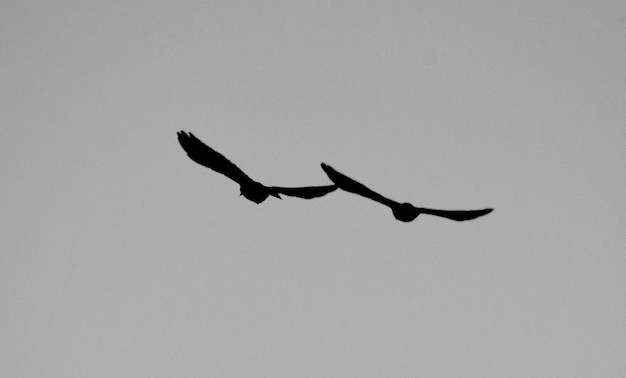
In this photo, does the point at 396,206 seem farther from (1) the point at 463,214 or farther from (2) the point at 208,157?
(2) the point at 208,157

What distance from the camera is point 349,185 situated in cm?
263

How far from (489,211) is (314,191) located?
1.45m

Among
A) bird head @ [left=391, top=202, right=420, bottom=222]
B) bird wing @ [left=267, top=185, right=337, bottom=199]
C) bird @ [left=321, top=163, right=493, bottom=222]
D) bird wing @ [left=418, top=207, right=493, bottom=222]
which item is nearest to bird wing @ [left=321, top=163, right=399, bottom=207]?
bird @ [left=321, top=163, right=493, bottom=222]

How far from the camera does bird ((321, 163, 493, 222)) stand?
2.51 m

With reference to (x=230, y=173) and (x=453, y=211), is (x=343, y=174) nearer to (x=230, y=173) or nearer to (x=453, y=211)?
(x=230, y=173)

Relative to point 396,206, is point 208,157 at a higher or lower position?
higher

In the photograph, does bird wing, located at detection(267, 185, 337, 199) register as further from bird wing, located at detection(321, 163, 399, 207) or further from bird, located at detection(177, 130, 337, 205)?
bird wing, located at detection(321, 163, 399, 207)

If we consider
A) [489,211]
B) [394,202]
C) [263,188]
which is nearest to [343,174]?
[394,202]

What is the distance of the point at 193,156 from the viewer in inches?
116

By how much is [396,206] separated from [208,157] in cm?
128

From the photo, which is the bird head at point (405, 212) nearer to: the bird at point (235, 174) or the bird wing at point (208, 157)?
the bird at point (235, 174)

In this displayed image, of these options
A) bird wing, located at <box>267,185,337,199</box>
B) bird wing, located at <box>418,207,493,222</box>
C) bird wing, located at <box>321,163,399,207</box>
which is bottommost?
bird wing, located at <box>321,163,399,207</box>

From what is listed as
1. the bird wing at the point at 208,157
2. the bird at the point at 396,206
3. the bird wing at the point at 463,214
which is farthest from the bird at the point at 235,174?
the bird wing at the point at 463,214

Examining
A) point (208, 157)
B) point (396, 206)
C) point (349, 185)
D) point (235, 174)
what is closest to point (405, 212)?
point (396, 206)
